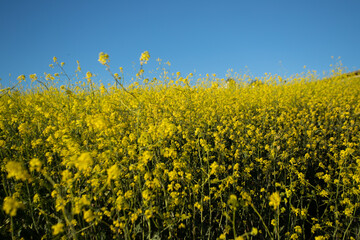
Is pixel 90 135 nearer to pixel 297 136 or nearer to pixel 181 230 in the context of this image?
pixel 181 230

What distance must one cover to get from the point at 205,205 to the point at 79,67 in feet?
12.2

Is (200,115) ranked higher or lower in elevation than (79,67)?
lower

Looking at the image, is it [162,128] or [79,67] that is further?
[79,67]

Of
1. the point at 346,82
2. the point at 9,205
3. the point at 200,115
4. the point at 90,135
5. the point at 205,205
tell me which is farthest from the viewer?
the point at 346,82

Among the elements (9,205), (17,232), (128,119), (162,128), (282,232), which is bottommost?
(282,232)

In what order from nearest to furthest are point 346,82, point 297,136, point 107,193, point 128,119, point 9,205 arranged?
point 9,205, point 107,193, point 297,136, point 128,119, point 346,82

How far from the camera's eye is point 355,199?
2.09 metres

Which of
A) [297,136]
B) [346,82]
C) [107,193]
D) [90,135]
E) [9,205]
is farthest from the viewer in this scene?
[346,82]

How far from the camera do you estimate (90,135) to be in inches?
116

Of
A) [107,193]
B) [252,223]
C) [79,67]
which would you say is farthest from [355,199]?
[79,67]

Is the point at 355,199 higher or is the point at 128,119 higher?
the point at 128,119

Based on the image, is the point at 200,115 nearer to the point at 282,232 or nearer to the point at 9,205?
the point at 282,232

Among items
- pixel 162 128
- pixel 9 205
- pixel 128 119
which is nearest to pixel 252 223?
pixel 162 128

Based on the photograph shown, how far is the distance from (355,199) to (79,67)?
16.2 feet
